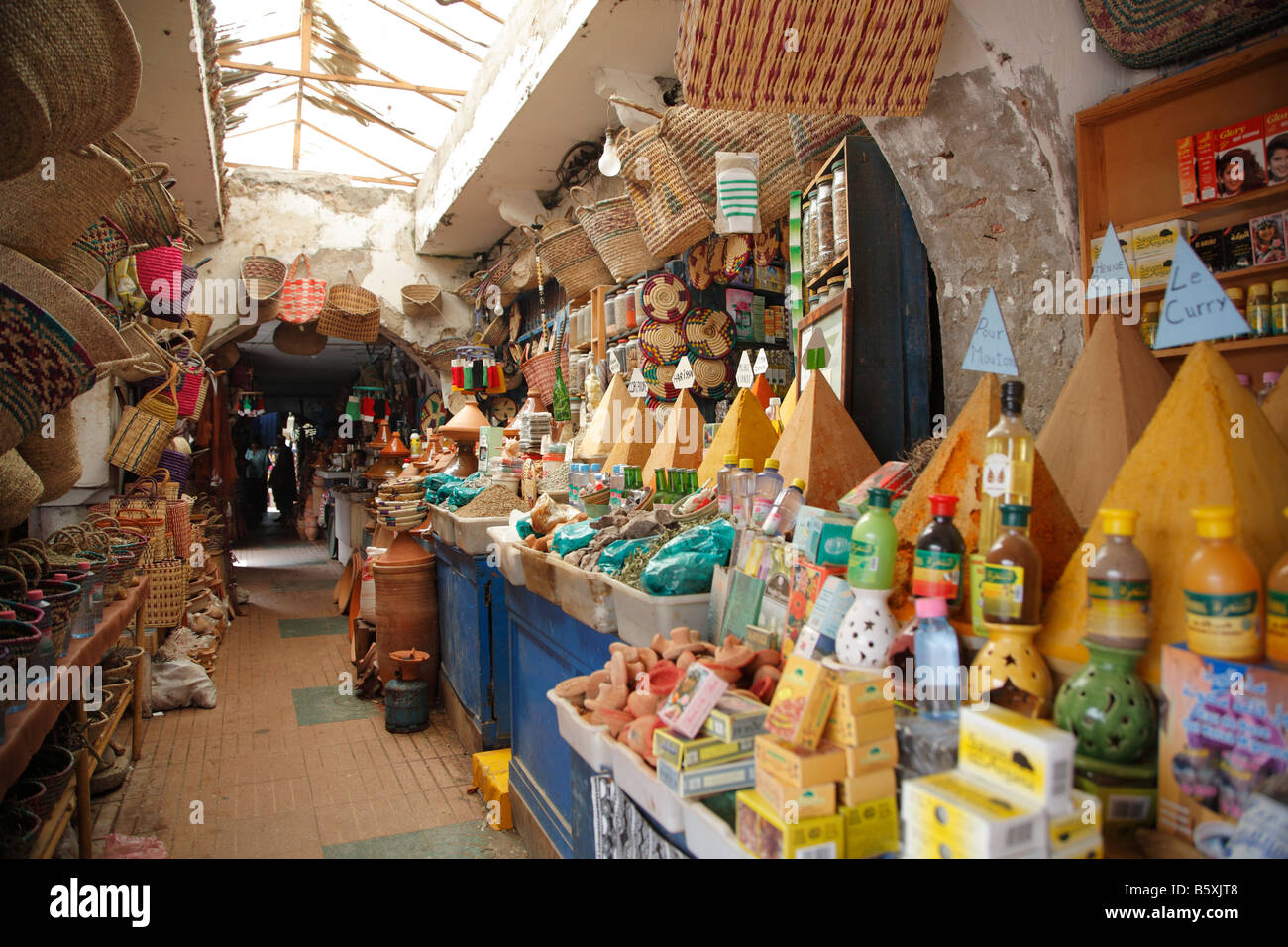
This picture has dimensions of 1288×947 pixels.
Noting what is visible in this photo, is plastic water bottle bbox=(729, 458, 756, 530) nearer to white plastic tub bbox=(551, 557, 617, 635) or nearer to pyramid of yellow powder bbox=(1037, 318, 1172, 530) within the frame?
white plastic tub bbox=(551, 557, 617, 635)

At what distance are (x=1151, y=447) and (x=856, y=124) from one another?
1.88 meters

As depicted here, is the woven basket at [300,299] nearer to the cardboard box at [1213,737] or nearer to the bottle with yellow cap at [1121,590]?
the bottle with yellow cap at [1121,590]

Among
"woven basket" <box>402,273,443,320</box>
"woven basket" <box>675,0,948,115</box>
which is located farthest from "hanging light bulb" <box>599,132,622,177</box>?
"woven basket" <box>402,273,443,320</box>

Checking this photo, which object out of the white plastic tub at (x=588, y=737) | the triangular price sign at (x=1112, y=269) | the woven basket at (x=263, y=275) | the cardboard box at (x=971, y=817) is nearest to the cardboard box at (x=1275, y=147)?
the triangular price sign at (x=1112, y=269)

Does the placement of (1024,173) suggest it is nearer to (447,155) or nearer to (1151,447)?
(1151,447)

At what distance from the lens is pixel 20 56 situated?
1.40 meters

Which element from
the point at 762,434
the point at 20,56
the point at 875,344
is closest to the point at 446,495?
the point at 762,434

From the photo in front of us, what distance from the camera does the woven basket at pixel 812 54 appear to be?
5.77ft

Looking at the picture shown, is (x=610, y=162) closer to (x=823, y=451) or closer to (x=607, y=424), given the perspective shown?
(x=607, y=424)

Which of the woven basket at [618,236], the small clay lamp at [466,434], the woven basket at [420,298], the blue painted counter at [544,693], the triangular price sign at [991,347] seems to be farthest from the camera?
the woven basket at [420,298]

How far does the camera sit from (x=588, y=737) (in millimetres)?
1502

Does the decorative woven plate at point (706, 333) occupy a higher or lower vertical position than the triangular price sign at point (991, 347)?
higher

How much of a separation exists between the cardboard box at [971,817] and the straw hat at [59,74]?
190cm

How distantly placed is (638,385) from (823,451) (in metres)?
1.96
